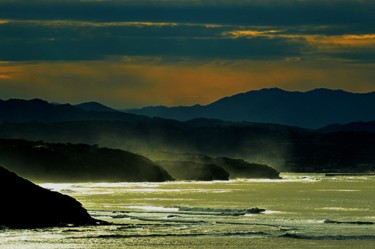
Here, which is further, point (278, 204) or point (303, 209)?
point (278, 204)

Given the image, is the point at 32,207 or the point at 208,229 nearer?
the point at 32,207

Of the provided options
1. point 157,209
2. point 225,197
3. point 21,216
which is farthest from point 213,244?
point 225,197

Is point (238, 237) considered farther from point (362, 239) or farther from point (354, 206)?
point (354, 206)

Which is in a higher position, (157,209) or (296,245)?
(157,209)

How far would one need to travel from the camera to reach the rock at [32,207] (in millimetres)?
92750

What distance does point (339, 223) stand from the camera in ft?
351

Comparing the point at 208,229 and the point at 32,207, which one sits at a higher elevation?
the point at 32,207

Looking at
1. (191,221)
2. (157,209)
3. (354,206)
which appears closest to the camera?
(191,221)

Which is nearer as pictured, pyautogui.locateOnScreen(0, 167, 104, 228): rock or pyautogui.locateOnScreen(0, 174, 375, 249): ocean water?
pyautogui.locateOnScreen(0, 174, 375, 249): ocean water

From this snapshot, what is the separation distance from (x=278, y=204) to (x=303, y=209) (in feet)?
49.2

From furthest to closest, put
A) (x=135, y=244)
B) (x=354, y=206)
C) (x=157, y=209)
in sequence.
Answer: (x=354, y=206)
(x=157, y=209)
(x=135, y=244)

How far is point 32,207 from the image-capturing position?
93.8 m

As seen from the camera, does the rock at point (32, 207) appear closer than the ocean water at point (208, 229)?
No

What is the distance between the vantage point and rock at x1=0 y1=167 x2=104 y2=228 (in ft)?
304
